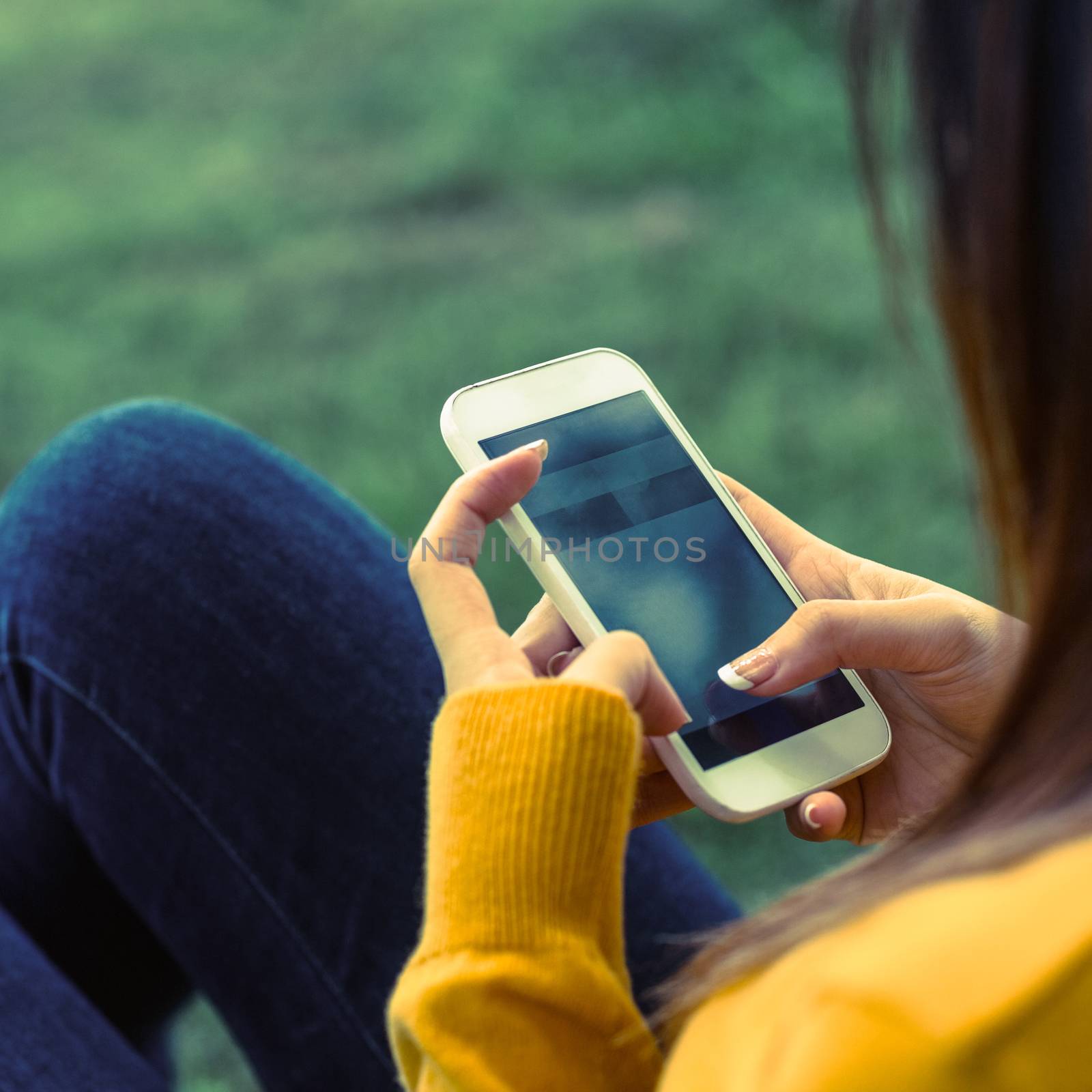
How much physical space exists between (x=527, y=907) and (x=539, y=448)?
0.83 feet

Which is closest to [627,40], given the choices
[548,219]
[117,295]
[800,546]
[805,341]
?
[548,219]

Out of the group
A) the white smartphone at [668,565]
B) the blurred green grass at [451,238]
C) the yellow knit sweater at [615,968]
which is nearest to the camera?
the yellow knit sweater at [615,968]

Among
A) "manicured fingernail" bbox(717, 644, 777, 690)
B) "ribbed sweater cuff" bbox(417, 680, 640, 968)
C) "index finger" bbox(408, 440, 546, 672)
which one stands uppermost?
"index finger" bbox(408, 440, 546, 672)

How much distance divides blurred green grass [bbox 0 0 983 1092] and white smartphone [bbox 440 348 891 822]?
1.43 feet

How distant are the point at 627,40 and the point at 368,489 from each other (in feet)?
3.31

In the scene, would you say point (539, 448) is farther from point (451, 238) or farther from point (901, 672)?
point (451, 238)

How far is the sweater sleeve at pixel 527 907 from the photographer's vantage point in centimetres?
39

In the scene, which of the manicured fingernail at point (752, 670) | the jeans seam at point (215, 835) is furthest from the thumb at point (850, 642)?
the jeans seam at point (215, 835)

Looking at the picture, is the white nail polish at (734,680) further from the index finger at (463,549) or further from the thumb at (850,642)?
the index finger at (463,549)

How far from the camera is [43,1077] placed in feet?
1.65

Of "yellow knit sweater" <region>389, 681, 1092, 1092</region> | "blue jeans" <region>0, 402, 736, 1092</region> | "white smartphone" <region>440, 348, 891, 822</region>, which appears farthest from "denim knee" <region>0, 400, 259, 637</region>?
"yellow knit sweater" <region>389, 681, 1092, 1092</region>

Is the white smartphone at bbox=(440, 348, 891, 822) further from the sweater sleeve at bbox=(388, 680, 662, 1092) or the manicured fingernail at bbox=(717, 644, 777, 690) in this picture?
the sweater sleeve at bbox=(388, 680, 662, 1092)

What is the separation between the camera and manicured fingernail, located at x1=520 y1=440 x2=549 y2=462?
557mm

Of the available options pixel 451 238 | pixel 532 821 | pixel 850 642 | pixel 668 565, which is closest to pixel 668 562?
pixel 668 565
